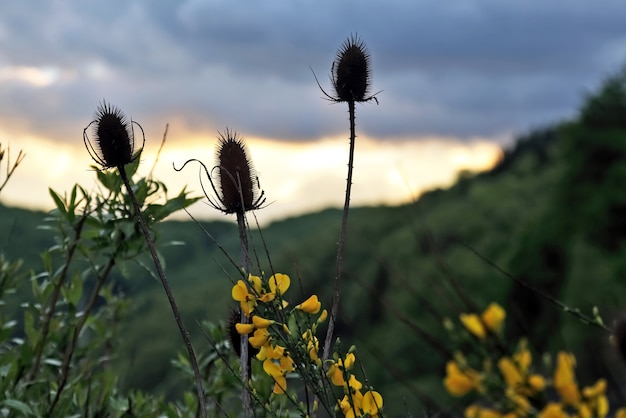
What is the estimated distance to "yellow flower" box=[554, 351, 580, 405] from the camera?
1.34m

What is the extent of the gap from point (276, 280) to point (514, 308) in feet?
2.23

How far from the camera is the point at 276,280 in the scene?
2475 mm

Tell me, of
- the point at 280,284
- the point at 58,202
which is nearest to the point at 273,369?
the point at 280,284

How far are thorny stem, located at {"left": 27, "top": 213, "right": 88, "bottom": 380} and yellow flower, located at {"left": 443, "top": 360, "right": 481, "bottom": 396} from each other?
99.7 inches

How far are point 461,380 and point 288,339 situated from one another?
1017mm

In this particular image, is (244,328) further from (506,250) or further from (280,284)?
(506,250)

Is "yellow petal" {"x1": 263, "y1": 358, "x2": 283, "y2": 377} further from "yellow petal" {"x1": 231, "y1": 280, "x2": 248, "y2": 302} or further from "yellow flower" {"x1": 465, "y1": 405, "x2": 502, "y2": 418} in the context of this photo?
"yellow flower" {"x1": 465, "y1": 405, "x2": 502, "y2": 418}

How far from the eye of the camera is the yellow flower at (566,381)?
1345 mm

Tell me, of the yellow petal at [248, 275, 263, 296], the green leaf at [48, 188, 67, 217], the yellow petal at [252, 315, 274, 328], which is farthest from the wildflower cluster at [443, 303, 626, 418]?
the green leaf at [48, 188, 67, 217]

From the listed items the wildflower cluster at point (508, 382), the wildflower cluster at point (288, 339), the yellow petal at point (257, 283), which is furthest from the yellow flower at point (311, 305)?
the wildflower cluster at point (508, 382)

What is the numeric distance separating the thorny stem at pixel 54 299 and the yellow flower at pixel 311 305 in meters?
1.49

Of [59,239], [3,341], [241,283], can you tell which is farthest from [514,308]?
[3,341]

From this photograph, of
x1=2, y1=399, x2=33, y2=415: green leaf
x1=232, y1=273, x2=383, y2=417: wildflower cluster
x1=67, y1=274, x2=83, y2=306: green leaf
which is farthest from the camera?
x1=67, y1=274, x2=83, y2=306: green leaf

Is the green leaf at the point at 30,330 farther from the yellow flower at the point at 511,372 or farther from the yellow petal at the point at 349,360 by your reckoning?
the yellow flower at the point at 511,372
